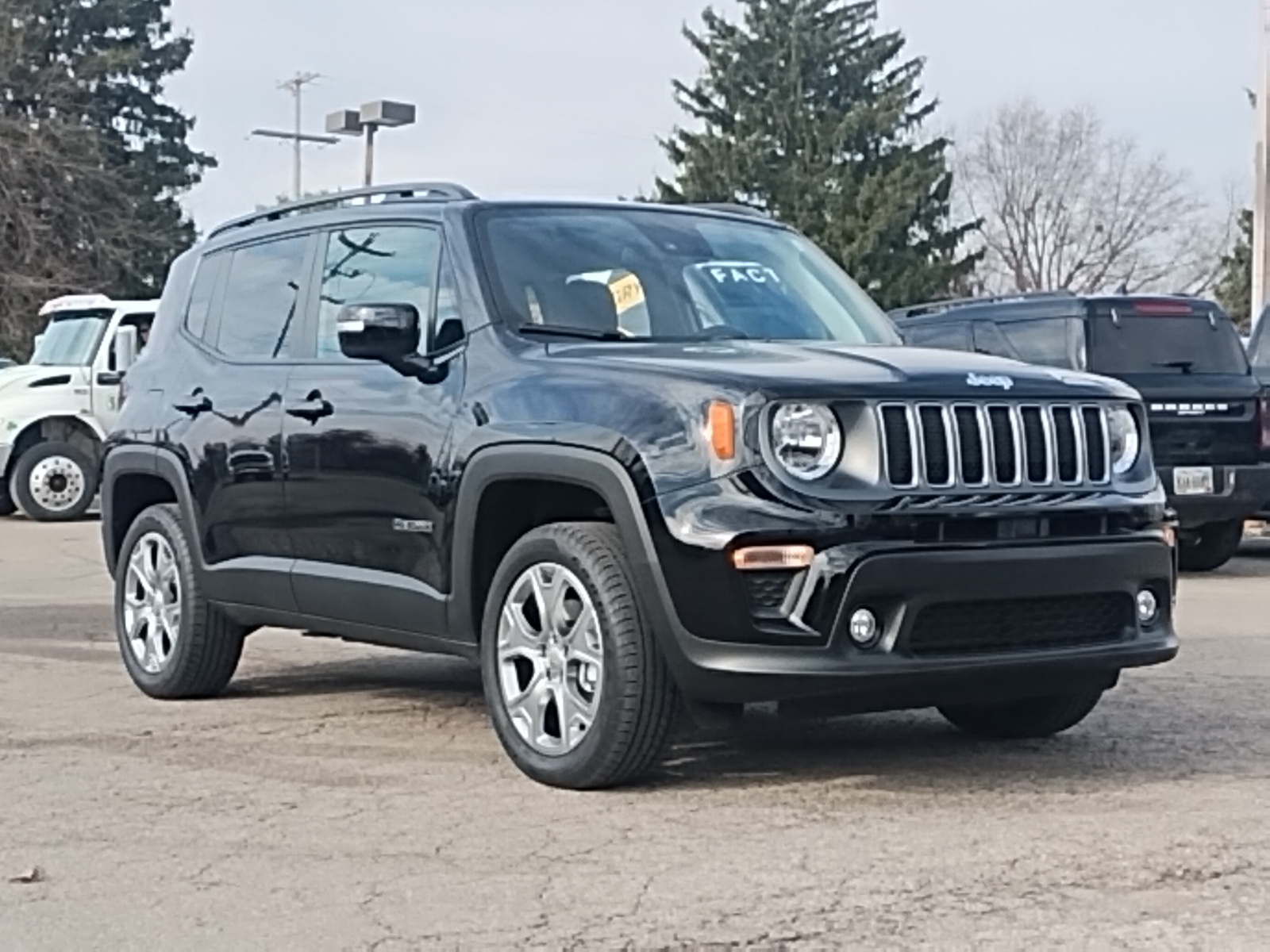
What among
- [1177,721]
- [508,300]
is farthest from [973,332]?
[508,300]

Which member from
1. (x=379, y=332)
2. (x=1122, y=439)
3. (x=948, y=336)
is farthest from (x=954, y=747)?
(x=948, y=336)

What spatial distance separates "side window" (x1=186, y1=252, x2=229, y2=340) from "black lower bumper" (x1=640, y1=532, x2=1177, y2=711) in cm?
317

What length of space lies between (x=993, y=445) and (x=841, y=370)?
19.0 inches

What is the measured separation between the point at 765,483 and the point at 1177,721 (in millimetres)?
2584

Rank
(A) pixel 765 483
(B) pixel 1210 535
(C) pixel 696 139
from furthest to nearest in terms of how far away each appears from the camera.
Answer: (C) pixel 696 139 < (B) pixel 1210 535 < (A) pixel 765 483

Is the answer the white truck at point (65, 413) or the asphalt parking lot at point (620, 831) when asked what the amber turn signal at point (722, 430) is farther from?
the white truck at point (65, 413)

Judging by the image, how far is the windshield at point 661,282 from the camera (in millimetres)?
6676

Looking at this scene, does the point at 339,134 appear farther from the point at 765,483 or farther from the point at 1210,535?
the point at 765,483

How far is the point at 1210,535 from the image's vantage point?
45.5 ft

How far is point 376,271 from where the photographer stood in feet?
23.7

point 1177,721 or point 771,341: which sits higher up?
point 771,341

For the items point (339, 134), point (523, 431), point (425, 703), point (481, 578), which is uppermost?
point (339, 134)

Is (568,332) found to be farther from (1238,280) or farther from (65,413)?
(1238,280)

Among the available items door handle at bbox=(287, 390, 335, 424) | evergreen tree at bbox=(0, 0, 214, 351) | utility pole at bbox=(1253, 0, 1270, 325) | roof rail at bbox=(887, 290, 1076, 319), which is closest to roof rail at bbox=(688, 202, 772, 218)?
door handle at bbox=(287, 390, 335, 424)
